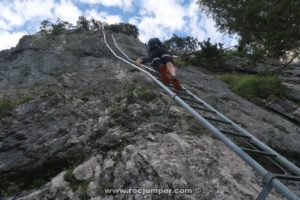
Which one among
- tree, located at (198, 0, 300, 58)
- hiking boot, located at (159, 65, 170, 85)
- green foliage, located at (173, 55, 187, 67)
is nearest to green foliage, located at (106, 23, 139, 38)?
green foliage, located at (173, 55, 187, 67)

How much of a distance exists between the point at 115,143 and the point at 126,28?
31106mm

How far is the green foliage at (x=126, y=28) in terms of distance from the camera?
34.3 m

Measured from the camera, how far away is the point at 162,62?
893cm

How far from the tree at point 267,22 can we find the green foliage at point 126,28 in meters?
19.4

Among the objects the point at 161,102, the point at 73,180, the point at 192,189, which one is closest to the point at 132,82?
the point at 161,102

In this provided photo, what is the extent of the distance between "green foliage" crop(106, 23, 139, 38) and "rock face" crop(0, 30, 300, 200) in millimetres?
25662

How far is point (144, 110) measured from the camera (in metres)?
6.92

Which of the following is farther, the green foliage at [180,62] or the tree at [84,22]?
the tree at [84,22]

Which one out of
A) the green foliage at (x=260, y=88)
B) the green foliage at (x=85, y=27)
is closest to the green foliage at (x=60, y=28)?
the green foliage at (x=85, y=27)

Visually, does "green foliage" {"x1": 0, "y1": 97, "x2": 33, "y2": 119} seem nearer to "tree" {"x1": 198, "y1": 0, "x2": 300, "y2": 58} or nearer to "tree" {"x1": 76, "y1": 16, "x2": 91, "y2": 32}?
"tree" {"x1": 198, "y1": 0, "x2": 300, "y2": 58}

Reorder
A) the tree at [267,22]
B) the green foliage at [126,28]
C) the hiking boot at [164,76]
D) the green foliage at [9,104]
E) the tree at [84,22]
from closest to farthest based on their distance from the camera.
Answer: the green foliage at [9,104] → the hiking boot at [164,76] → the tree at [267,22] → the tree at [84,22] → the green foliage at [126,28]

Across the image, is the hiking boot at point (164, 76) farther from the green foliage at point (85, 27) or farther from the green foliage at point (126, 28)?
the green foliage at point (126, 28)

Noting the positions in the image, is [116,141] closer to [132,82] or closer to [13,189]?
[13,189]

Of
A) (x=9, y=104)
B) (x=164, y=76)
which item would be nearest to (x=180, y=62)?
(x=164, y=76)
